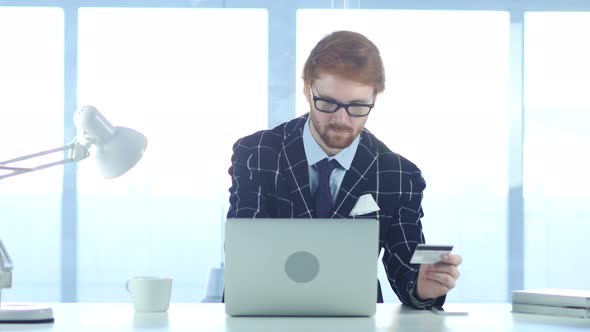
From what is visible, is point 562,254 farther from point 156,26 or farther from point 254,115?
point 156,26

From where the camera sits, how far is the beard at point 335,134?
2.54 metres

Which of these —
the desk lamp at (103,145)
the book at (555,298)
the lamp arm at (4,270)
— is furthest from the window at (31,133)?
the book at (555,298)

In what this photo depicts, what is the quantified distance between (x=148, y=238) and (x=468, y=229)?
1508mm

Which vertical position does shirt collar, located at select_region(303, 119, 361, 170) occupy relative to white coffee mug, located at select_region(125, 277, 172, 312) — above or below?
above

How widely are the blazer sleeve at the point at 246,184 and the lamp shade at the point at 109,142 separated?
612 millimetres

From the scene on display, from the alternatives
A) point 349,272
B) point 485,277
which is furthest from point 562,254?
point 349,272

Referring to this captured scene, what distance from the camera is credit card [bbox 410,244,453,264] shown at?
210 centimetres

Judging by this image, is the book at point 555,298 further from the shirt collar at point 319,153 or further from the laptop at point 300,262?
the shirt collar at point 319,153

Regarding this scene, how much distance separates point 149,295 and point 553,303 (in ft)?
2.96

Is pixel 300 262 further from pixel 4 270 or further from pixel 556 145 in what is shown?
pixel 556 145

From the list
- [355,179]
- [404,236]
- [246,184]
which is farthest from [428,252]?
[246,184]

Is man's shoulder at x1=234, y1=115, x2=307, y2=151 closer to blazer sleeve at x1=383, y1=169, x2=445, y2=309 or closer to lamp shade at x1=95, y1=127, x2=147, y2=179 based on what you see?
blazer sleeve at x1=383, y1=169, x2=445, y2=309

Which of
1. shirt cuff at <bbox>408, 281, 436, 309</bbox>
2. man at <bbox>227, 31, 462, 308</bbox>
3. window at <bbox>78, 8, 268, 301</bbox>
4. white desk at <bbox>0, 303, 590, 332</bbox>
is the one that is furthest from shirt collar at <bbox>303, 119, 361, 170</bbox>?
window at <bbox>78, 8, 268, 301</bbox>

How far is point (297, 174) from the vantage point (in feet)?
8.63
